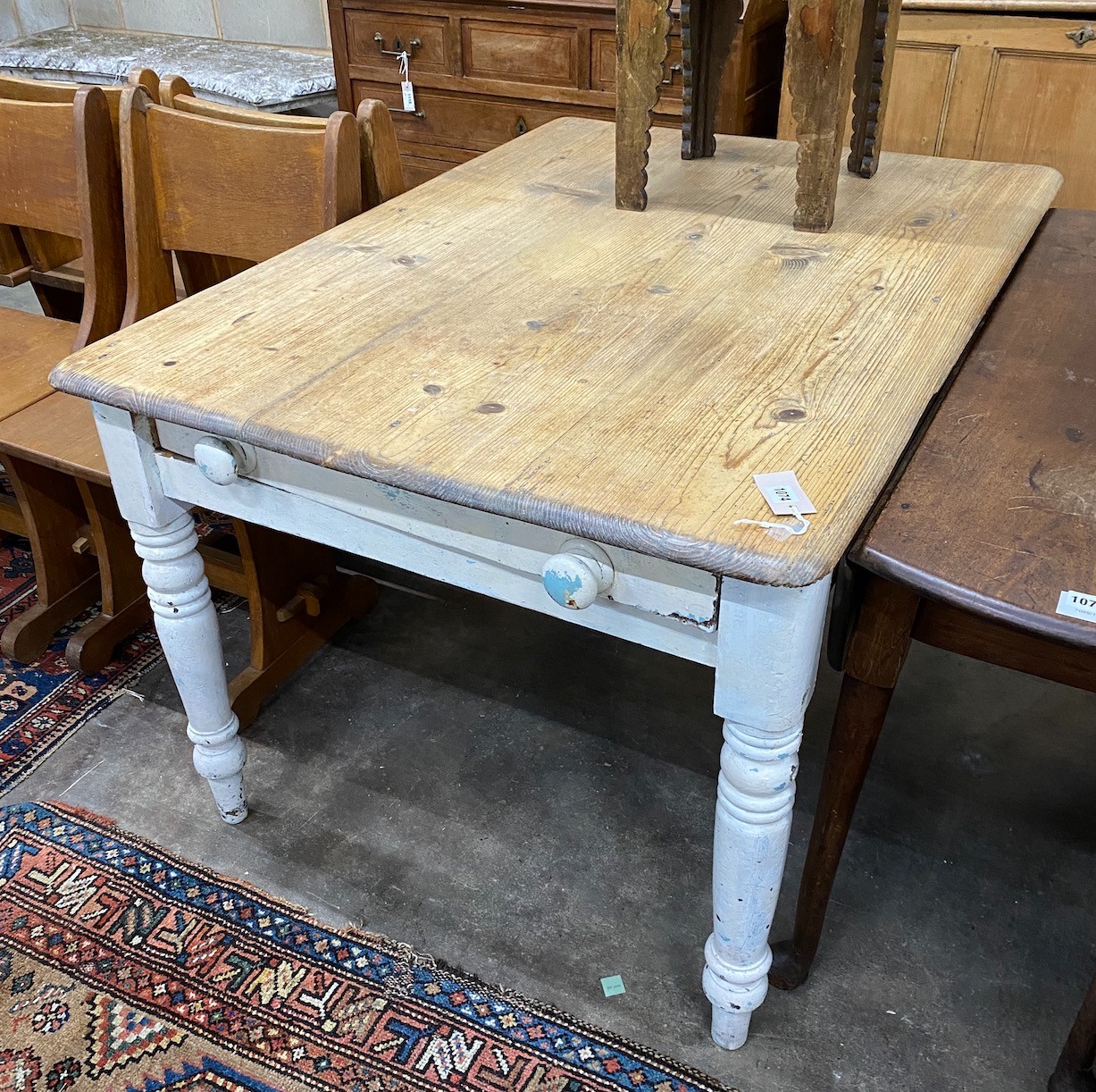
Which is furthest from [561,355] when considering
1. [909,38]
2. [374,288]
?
[909,38]

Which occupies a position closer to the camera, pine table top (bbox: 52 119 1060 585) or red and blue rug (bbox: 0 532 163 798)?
pine table top (bbox: 52 119 1060 585)

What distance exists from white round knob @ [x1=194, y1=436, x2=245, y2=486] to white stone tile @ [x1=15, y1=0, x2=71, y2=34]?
395cm

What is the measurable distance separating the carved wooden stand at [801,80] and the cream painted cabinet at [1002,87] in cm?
104

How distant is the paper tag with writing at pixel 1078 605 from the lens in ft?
2.63

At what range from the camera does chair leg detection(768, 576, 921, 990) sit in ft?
3.18

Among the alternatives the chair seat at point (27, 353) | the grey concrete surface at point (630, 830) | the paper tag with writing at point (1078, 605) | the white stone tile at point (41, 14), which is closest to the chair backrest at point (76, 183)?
the chair seat at point (27, 353)

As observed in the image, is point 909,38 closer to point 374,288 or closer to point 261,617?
point 374,288

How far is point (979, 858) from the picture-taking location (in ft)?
4.83

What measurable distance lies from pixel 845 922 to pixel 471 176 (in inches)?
47.0

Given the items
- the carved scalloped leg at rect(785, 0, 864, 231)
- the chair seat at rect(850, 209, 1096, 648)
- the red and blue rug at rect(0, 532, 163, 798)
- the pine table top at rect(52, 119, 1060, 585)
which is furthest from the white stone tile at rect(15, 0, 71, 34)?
the chair seat at rect(850, 209, 1096, 648)

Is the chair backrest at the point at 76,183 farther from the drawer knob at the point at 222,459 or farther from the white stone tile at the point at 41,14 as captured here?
the white stone tile at the point at 41,14

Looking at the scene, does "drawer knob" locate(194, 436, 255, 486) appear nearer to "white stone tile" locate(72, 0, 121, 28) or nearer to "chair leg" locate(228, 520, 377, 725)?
"chair leg" locate(228, 520, 377, 725)

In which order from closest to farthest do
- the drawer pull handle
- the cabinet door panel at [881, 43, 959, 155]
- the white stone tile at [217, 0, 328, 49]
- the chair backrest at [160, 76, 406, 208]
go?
the chair backrest at [160, 76, 406, 208] < the cabinet door panel at [881, 43, 959, 155] < the drawer pull handle < the white stone tile at [217, 0, 328, 49]

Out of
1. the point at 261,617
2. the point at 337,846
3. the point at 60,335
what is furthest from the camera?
the point at 60,335
